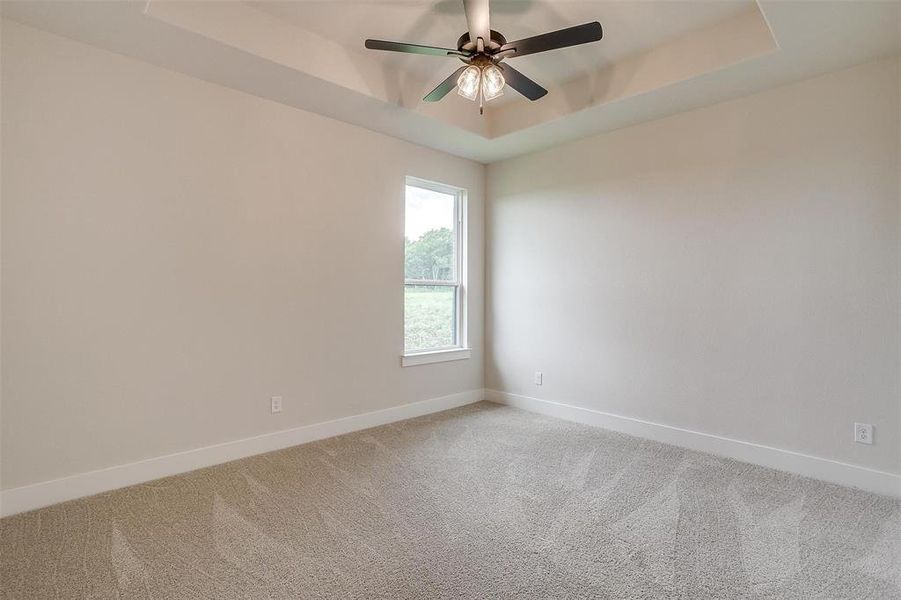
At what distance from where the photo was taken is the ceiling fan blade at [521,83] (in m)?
2.56

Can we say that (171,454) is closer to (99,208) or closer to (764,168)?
(99,208)

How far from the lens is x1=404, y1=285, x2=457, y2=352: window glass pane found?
4195 millimetres

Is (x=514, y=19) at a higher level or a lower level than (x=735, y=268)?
higher

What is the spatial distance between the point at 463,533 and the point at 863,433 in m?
2.45

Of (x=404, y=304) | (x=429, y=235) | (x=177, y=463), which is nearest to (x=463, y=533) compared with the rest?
(x=177, y=463)

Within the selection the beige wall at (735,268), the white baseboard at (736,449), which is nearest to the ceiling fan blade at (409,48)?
the beige wall at (735,268)

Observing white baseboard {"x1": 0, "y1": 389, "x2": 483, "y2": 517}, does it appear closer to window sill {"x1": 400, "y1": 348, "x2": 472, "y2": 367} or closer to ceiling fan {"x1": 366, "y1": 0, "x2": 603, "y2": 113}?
window sill {"x1": 400, "y1": 348, "x2": 472, "y2": 367}

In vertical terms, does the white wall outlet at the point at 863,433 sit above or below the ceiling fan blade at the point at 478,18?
below

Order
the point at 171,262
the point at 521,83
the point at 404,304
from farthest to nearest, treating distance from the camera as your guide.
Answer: the point at 404,304 → the point at 171,262 → the point at 521,83

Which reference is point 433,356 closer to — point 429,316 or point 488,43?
point 429,316

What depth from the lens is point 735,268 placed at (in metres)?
3.14

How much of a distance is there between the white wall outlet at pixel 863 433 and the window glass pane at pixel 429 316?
309cm

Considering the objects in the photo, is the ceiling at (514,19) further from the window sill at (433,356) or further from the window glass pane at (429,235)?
the window sill at (433,356)

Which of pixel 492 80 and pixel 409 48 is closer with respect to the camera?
pixel 409 48
